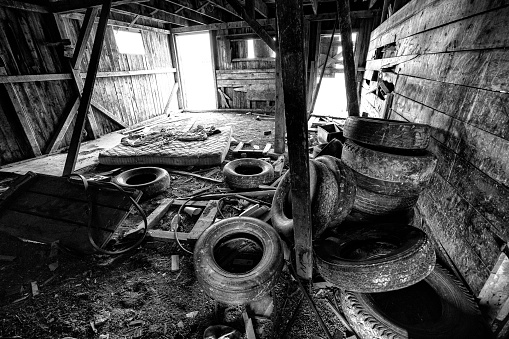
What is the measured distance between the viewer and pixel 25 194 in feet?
10.4

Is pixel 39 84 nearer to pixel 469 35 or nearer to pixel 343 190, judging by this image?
pixel 343 190

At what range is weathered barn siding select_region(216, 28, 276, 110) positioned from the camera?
10.6 meters

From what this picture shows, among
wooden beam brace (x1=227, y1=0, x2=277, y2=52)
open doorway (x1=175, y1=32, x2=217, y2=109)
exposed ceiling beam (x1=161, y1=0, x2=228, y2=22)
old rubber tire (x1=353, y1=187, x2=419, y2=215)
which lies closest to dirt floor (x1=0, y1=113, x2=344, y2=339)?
old rubber tire (x1=353, y1=187, x2=419, y2=215)

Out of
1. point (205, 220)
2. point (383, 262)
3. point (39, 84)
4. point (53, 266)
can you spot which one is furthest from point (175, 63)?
point (383, 262)

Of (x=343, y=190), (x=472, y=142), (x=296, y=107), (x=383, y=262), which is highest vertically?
(x=296, y=107)

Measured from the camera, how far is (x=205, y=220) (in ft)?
11.1

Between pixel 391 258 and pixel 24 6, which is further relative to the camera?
pixel 24 6

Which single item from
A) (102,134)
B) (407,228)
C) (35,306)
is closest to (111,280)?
(35,306)

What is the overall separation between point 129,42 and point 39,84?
4475mm

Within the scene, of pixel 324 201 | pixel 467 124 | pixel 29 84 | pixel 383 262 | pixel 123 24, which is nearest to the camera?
pixel 383 262

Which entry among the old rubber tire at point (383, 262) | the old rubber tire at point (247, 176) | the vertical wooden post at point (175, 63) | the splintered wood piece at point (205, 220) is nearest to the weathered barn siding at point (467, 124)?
the old rubber tire at point (383, 262)

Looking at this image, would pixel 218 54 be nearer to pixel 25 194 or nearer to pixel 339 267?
pixel 25 194

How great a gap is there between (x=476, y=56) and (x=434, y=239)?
1.99 m

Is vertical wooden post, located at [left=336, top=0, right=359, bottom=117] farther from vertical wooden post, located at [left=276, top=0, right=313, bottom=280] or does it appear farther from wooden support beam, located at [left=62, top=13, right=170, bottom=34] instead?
wooden support beam, located at [left=62, top=13, right=170, bottom=34]
